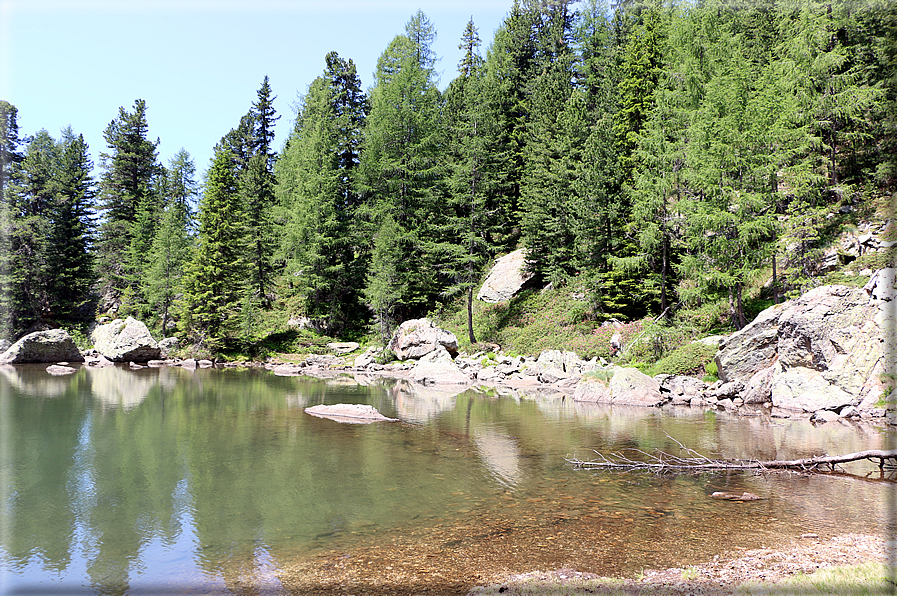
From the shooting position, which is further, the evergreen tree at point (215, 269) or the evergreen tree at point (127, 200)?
the evergreen tree at point (127, 200)

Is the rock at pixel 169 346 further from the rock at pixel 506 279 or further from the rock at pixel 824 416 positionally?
the rock at pixel 824 416

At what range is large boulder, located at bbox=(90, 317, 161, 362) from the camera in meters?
36.9

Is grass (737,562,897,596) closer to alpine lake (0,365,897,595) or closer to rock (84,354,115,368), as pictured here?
alpine lake (0,365,897,595)

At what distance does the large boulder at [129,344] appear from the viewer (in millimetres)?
36906

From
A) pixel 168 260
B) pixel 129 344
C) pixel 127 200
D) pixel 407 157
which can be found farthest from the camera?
pixel 127 200

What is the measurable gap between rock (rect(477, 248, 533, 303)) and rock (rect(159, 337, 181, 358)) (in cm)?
2601

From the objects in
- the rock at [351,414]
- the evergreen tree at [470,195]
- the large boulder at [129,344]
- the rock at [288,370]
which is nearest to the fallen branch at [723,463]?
the rock at [351,414]

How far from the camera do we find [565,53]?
A: 46.4 meters

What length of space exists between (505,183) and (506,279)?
27.4 ft

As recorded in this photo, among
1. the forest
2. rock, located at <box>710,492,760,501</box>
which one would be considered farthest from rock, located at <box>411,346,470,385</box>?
rock, located at <box>710,492,760,501</box>

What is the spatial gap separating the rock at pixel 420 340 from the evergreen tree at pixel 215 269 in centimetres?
1457

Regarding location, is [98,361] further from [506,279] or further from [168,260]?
[506,279]

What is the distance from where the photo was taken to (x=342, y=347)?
39.7 metres

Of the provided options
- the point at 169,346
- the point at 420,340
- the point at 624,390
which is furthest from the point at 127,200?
the point at 624,390
